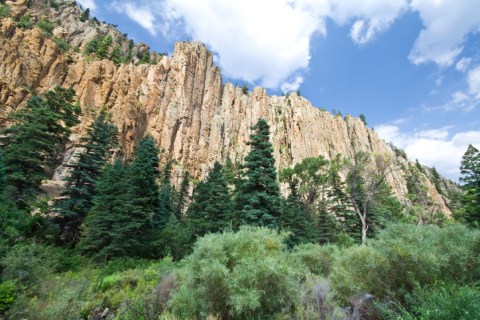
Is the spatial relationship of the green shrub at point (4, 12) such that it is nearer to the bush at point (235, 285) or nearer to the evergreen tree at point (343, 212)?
the evergreen tree at point (343, 212)

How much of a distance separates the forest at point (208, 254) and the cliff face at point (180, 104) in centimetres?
2454

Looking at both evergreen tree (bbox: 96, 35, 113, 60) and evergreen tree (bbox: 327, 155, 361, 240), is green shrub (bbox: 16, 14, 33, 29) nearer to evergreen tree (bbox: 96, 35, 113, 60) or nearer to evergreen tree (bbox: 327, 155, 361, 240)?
evergreen tree (bbox: 96, 35, 113, 60)

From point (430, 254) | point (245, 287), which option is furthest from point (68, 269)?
point (430, 254)

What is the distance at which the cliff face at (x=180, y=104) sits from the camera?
47531 mm

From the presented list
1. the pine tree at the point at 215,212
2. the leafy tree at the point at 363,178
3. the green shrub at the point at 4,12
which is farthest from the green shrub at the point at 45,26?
the leafy tree at the point at 363,178

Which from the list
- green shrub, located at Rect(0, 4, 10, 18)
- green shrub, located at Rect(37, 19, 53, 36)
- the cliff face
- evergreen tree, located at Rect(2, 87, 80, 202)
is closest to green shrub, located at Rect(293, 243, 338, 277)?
evergreen tree, located at Rect(2, 87, 80, 202)

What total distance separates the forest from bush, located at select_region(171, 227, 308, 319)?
32mm

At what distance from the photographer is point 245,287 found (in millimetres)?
6520

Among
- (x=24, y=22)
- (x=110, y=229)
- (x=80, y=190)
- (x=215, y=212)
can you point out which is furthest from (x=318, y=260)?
(x=24, y=22)

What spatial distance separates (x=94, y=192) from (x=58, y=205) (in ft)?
8.80

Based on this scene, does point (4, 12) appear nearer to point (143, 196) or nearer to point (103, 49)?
point (103, 49)

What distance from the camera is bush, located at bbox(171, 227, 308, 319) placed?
6465 millimetres

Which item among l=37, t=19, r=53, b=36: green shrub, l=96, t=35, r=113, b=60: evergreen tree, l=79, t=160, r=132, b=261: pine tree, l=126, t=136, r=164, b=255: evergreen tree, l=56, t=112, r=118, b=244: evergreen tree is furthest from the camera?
l=96, t=35, r=113, b=60: evergreen tree

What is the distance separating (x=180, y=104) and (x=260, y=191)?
53.2m
